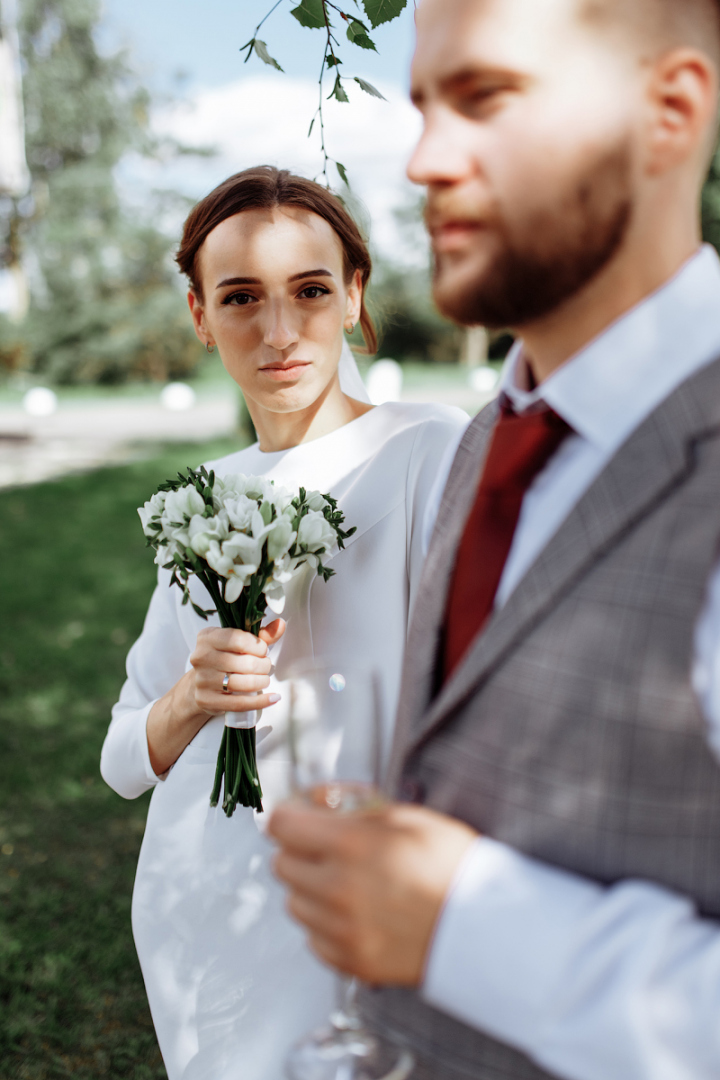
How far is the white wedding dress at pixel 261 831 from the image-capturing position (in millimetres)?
2027

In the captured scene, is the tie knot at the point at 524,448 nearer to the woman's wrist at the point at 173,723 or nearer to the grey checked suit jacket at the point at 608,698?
the grey checked suit jacket at the point at 608,698

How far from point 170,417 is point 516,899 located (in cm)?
2122

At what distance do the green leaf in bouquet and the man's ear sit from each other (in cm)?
129

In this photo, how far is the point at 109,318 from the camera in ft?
114

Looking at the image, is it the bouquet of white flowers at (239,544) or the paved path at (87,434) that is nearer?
the bouquet of white flowers at (239,544)

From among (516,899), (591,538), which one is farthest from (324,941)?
(591,538)

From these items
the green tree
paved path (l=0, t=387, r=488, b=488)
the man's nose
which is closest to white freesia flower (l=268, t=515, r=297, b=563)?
the man's nose

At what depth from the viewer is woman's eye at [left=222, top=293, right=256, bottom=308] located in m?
2.20

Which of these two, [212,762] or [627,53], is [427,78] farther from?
[212,762]

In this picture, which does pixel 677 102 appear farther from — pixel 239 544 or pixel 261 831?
pixel 261 831

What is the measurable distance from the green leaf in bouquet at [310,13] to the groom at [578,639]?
105cm

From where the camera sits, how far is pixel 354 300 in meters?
2.47

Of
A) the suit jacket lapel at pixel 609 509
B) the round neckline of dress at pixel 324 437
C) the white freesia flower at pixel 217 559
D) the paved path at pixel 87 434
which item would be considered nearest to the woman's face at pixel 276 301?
the round neckline of dress at pixel 324 437

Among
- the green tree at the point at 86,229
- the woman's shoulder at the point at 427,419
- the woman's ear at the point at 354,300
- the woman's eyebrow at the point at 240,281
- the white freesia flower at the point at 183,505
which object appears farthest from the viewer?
the green tree at the point at 86,229
